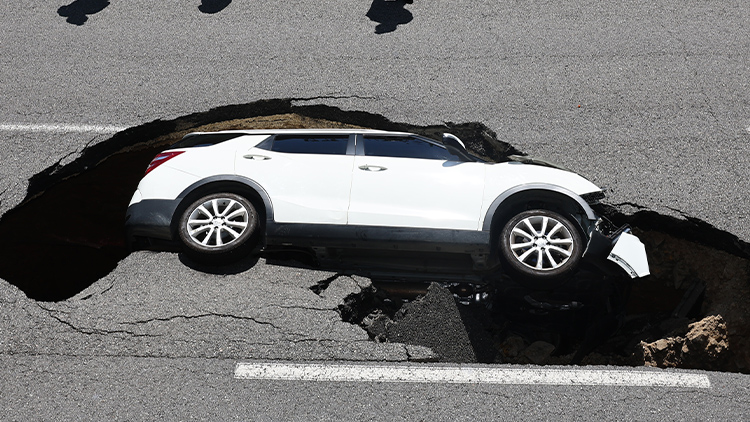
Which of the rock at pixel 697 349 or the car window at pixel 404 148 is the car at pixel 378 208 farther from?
the rock at pixel 697 349

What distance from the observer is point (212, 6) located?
1097 centimetres

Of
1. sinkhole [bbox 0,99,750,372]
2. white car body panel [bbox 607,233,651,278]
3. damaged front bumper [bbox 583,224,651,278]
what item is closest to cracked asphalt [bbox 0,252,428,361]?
sinkhole [bbox 0,99,750,372]

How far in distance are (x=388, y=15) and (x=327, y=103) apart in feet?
9.00

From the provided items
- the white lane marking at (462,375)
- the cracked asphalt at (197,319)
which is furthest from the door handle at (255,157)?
the white lane marking at (462,375)

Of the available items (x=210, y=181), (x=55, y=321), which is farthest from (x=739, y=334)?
(x=55, y=321)

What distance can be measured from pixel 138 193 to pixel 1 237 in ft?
10.5

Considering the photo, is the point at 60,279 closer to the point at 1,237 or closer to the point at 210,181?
the point at 1,237

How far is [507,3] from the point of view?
1090 cm

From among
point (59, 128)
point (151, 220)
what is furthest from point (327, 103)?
point (59, 128)

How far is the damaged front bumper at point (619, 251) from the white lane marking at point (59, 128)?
601 centimetres

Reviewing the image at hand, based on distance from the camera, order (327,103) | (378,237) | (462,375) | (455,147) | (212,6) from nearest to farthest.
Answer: (462,375)
(378,237)
(455,147)
(327,103)
(212,6)

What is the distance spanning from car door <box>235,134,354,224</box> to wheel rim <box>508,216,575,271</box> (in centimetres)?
180

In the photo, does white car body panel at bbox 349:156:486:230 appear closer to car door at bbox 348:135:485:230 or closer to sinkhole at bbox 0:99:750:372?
car door at bbox 348:135:485:230

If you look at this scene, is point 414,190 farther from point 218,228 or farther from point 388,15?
Answer: point 388,15
